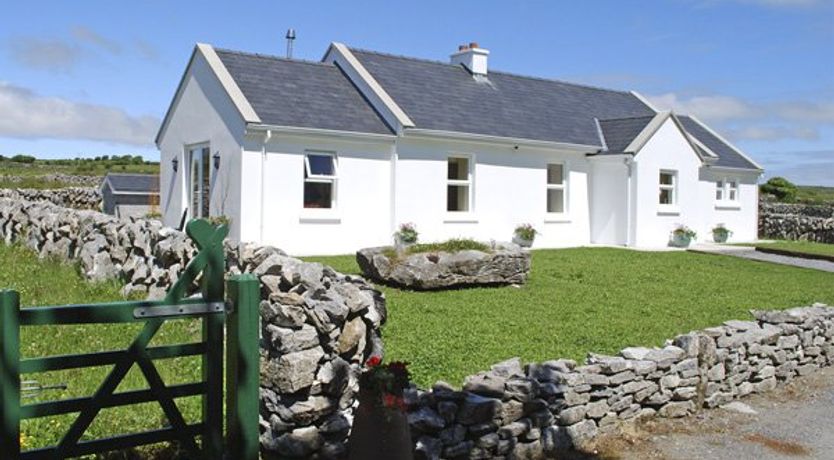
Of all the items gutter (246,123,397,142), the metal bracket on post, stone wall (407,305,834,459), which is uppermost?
gutter (246,123,397,142)

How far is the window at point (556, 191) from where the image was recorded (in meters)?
24.0

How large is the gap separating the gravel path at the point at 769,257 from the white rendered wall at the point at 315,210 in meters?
9.81

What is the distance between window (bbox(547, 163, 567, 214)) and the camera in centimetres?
2402

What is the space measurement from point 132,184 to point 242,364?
26178 millimetres

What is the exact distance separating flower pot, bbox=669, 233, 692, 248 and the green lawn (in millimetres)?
5896

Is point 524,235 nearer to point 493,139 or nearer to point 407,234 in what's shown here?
point 493,139

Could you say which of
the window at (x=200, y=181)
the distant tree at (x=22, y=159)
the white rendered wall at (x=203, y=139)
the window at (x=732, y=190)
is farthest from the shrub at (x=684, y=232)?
the distant tree at (x=22, y=159)

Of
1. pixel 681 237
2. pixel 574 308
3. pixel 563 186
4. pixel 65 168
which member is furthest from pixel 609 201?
pixel 65 168

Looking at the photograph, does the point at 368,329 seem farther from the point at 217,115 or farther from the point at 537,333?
the point at 217,115

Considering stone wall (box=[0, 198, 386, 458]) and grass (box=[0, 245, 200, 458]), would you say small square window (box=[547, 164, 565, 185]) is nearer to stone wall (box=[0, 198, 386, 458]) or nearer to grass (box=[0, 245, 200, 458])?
grass (box=[0, 245, 200, 458])

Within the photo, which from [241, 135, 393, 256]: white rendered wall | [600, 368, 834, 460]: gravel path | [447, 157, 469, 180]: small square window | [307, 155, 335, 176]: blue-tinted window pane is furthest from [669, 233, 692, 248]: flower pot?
[600, 368, 834, 460]: gravel path

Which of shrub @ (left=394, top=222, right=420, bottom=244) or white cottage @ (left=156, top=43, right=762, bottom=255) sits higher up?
white cottage @ (left=156, top=43, right=762, bottom=255)

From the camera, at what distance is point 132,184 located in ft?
93.4

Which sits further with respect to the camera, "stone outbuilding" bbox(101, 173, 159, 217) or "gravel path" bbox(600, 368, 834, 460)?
"stone outbuilding" bbox(101, 173, 159, 217)
